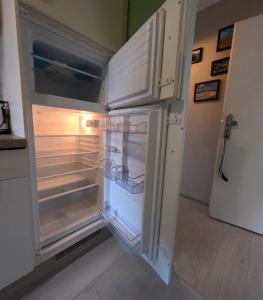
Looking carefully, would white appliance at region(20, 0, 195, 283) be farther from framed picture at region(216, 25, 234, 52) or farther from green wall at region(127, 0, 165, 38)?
framed picture at region(216, 25, 234, 52)

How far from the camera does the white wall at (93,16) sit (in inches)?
29.0

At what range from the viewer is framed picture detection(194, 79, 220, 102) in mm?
1722

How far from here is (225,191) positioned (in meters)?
1.53

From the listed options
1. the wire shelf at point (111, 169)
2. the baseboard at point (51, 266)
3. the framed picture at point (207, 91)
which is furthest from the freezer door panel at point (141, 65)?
the framed picture at point (207, 91)

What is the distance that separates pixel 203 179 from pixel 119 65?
1.66 meters

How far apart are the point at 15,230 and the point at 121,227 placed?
1.87ft


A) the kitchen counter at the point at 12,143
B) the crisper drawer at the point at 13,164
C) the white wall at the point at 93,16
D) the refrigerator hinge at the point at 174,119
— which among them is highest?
the white wall at the point at 93,16

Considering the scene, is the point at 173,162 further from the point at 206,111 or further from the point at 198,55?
the point at 198,55

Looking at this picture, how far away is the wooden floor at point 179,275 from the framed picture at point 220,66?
66.6 inches

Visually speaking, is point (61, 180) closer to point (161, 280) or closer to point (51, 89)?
point (51, 89)

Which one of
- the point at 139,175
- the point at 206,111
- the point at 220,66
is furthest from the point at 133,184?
Result: the point at 220,66

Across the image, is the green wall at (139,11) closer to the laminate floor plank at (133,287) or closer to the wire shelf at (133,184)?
the wire shelf at (133,184)

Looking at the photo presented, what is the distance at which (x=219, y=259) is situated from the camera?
110 centimetres

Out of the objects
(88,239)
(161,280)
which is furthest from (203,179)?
(88,239)
